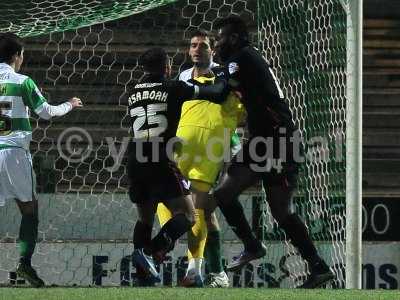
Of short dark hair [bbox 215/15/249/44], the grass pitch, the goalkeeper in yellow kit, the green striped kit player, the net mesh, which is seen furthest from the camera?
the net mesh

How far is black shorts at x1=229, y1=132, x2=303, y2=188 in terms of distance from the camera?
7.37 meters

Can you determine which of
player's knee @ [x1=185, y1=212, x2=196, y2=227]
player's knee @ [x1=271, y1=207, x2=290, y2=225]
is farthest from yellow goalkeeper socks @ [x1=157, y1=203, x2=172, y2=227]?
player's knee @ [x1=271, y1=207, x2=290, y2=225]

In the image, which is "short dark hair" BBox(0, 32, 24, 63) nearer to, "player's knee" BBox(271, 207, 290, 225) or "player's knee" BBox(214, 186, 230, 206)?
"player's knee" BBox(214, 186, 230, 206)

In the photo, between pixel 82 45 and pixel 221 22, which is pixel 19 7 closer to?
pixel 82 45

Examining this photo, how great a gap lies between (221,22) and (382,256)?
8.28ft

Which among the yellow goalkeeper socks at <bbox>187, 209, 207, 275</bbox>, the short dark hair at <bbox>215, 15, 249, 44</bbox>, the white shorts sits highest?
the short dark hair at <bbox>215, 15, 249, 44</bbox>

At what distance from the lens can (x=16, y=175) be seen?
7.45 meters

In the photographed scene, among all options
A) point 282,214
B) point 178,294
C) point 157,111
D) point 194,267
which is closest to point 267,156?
point 282,214

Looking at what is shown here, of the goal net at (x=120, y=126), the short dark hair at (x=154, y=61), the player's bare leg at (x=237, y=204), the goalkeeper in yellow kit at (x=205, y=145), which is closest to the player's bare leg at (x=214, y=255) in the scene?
the goalkeeper in yellow kit at (x=205, y=145)

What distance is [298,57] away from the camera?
351 inches

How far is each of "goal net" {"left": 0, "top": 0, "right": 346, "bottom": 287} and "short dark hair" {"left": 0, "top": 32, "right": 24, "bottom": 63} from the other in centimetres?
105

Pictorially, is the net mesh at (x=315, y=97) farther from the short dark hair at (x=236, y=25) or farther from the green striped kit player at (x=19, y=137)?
the green striped kit player at (x=19, y=137)

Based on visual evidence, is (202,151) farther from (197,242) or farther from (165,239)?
(165,239)

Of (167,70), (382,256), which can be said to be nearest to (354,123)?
(167,70)
